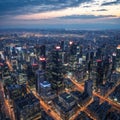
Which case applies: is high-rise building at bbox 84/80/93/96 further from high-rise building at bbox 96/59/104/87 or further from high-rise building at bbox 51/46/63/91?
high-rise building at bbox 51/46/63/91

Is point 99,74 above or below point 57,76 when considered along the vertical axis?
below

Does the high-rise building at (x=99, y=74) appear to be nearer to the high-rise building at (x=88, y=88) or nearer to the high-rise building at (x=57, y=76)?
the high-rise building at (x=88, y=88)

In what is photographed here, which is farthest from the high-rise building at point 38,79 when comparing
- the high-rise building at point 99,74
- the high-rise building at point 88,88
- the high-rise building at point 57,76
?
the high-rise building at point 99,74

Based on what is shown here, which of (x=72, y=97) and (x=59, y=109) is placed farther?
(x=72, y=97)

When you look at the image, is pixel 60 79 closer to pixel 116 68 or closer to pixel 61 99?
pixel 61 99

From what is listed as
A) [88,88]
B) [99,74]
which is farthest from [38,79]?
[99,74]

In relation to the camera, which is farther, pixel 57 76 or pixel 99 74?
pixel 99 74

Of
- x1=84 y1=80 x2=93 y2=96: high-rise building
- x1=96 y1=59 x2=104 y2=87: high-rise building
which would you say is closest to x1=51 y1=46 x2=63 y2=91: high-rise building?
x1=84 y1=80 x2=93 y2=96: high-rise building

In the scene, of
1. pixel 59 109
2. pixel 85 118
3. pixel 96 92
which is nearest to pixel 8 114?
pixel 59 109

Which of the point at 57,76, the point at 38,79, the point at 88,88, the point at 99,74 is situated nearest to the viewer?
the point at 88,88

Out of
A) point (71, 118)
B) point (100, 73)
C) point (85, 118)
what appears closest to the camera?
point (85, 118)

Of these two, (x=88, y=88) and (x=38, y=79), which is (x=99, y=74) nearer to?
(x=88, y=88)
